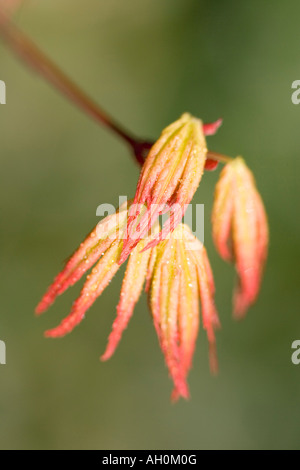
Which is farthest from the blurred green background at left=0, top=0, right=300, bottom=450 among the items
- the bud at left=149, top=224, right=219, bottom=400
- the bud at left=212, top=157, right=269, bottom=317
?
the bud at left=149, top=224, right=219, bottom=400

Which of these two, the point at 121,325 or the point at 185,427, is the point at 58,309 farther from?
the point at 121,325

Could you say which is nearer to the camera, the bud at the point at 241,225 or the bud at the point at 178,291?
the bud at the point at 178,291

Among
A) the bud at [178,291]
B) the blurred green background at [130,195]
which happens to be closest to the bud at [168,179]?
the bud at [178,291]

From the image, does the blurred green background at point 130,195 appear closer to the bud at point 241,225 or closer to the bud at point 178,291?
the bud at point 241,225


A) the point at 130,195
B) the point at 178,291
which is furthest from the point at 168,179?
the point at 130,195

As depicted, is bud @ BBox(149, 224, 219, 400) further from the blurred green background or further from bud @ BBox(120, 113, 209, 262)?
the blurred green background

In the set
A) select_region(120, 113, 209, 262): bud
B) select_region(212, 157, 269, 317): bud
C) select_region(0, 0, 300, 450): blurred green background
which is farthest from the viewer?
select_region(0, 0, 300, 450): blurred green background

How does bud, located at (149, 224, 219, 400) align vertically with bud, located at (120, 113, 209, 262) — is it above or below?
below
